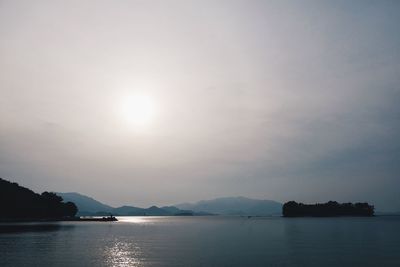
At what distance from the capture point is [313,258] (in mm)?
70062

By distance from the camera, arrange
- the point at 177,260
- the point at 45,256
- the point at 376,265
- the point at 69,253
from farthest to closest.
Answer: the point at 69,253, the point at 45,256, the point at 177,260, the point at 376,265

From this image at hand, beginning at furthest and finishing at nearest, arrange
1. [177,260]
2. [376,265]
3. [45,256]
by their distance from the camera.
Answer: [45,256], [177,260], [376,265]

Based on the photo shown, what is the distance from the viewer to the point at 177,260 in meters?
67.8

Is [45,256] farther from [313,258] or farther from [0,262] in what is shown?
[313,258]

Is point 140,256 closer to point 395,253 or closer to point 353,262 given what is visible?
point 353,262

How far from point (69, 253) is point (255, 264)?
4170cm

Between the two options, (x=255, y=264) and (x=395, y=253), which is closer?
(x=255, y=264)

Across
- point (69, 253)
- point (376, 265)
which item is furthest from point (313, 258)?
point (69, 253)

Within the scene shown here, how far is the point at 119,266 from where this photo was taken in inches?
2479

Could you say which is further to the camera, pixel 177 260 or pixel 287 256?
pixel 287 256

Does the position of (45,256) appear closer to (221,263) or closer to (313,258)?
(221,263)

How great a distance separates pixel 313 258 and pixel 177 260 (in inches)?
1040

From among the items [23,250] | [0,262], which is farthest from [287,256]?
[23,250]

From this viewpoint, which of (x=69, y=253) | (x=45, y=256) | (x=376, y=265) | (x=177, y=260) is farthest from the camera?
(x=69, y=253)
